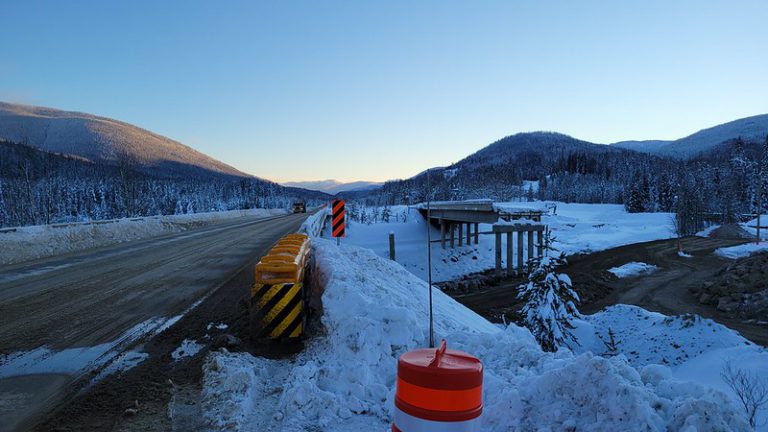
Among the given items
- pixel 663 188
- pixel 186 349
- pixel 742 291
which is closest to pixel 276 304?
pixel 186 349

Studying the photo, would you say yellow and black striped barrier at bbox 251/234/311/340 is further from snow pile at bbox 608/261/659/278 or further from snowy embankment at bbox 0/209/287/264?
snow pile at bbox 608/261/659/278

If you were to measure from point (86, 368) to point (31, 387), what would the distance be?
56cm

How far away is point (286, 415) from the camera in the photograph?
404 cm

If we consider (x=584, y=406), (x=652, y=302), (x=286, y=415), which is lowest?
(x=652, y=302)

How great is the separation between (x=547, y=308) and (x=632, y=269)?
76.9 ft

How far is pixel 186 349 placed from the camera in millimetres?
5863

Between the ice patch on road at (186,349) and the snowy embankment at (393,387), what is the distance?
62 centimetres

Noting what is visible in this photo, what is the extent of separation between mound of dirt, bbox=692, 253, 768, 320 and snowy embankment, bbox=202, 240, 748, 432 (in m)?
18.1

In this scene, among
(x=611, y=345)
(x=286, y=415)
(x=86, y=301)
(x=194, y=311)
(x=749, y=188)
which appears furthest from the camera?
(x=749, y=188)

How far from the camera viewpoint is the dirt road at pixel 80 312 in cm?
482

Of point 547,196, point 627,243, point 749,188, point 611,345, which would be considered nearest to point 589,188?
point 547,196

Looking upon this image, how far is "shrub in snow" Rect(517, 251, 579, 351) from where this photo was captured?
1145 centimetres

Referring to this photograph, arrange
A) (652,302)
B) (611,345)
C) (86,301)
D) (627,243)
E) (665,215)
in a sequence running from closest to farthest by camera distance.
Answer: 1. (86,301)
2. (611,345)
3. (652,302)
4. (627,243)
5. (665,215)

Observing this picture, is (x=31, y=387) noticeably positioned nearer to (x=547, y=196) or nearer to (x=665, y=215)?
(x=665, y=215)
